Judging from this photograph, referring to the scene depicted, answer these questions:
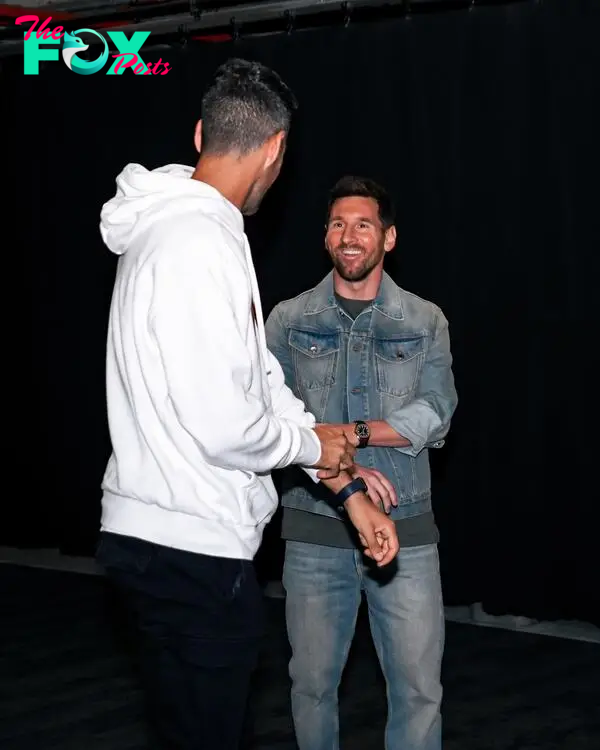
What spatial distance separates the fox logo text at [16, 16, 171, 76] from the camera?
18.7 ft

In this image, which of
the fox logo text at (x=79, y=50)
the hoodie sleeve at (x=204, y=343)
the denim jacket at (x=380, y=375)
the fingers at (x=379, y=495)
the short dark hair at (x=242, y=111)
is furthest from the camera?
the fox logo text at (x=79, y=50)

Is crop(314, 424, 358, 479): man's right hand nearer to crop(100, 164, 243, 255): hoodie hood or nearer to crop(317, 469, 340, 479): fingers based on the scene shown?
crop(317, 469, 340, 479): fingers

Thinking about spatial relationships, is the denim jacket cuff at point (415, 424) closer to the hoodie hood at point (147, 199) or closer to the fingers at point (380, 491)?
the fingers at point (380, 491)

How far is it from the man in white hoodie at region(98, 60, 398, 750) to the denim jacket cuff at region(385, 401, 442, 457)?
2.81ft

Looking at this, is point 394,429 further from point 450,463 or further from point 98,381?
point 98,381

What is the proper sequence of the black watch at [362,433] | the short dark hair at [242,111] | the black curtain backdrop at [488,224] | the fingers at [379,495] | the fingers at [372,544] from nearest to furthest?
1. the short dark hair at [242,111]
2. the fingers at [372,544]
3. the fingers at [379,495]
4. the black watch at [362,433]
5. the black curtain backdrop at [488,224]

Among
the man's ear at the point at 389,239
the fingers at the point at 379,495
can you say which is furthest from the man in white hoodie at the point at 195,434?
the man's ear at the point at 389,239

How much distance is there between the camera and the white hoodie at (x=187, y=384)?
6.33 feet

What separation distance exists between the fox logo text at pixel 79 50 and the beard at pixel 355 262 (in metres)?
2.98

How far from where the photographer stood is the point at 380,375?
3082 mm

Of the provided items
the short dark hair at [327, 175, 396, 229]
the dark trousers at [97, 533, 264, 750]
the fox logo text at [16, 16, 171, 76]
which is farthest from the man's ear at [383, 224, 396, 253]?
the fox logo text at [16, 16, 171, 76]

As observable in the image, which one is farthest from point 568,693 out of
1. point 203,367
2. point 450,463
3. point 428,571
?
point 203,367

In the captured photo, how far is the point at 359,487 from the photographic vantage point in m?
2.50

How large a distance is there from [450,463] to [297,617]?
84.9 inches
